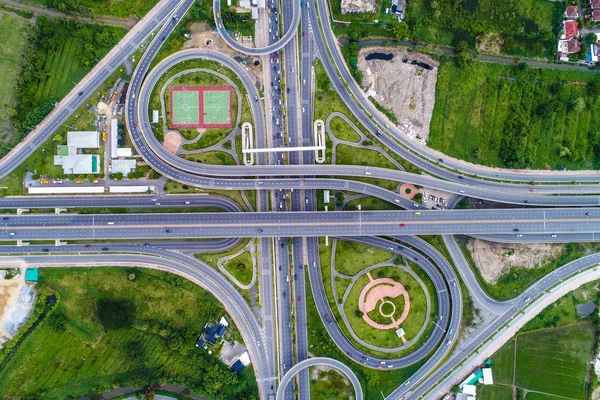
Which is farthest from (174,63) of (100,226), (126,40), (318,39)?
(100,226)

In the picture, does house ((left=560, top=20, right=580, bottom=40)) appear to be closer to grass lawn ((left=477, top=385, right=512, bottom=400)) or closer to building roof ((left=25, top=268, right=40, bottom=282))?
grass lawn ((left=477, top=385, right=512, bottom=400))

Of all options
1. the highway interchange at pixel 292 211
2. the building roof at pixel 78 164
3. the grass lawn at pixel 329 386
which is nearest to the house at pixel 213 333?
the highway interchange at pixel 292 211

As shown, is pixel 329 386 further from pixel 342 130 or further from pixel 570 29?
pixel 570 29

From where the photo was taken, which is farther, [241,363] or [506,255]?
[506,255]

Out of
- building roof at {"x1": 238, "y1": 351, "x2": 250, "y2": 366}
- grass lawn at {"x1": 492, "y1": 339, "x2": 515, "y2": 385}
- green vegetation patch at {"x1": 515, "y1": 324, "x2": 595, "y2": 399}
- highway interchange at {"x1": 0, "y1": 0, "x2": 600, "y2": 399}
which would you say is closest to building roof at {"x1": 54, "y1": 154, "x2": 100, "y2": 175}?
highway interchange at {"x1": 0, "y1": 0, "x2": 600, "y2": 399}

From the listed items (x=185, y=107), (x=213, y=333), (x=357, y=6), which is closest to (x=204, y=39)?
(x=185, y=107)

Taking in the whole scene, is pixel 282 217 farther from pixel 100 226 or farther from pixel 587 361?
pixel 587 361
